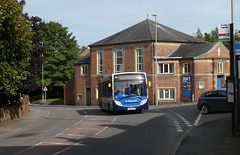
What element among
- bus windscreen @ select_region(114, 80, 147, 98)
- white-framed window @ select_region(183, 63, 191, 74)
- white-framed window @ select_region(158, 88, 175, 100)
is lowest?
white-framed window @ select_region(158, 88, 175, 100)

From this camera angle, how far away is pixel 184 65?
41.1 meters

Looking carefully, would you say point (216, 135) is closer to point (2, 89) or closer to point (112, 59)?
point (2, 89)

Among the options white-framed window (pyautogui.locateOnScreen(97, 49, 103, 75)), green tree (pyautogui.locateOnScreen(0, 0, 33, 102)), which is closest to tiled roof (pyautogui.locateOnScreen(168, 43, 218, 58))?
white-framed window (pyautogui.locateOnScreen(97, 49, 103, 75))

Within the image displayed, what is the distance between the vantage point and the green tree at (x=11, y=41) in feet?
55.3

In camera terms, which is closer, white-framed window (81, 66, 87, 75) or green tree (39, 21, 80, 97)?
white-framed window (81, 66, 87, 75)

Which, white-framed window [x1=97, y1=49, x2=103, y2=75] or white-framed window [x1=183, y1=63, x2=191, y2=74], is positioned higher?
white-framed window [x1=97, y1=49, x2=103, y2=75]

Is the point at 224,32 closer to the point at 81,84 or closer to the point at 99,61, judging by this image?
the point at 99,61

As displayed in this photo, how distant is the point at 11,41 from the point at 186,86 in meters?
26.5

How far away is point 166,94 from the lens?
41938mm

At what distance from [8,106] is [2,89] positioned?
7.14 m

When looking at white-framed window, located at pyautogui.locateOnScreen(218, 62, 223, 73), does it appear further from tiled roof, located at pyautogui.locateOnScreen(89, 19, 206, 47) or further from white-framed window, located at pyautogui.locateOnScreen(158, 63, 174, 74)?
tiled roof, located at pyautogui.locateOnScreen(89, 19, 206, 47)

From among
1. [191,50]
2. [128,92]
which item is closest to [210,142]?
[128,92]

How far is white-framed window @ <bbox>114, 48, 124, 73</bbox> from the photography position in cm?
4581

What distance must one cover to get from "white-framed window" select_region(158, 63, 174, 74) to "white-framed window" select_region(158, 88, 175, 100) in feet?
7.14
